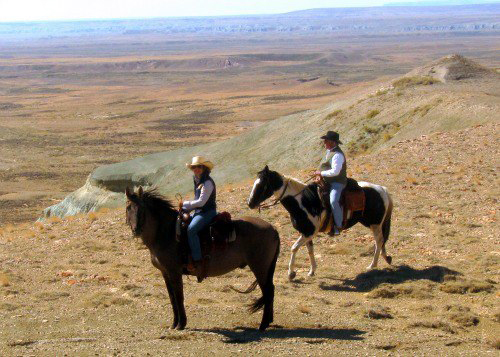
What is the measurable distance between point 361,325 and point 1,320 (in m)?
5.11

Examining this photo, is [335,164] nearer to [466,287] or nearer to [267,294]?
[466,287]

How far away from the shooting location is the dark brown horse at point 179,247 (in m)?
9.80

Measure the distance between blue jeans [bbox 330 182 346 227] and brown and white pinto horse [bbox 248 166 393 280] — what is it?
198 mm

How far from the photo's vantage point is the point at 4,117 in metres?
86.7

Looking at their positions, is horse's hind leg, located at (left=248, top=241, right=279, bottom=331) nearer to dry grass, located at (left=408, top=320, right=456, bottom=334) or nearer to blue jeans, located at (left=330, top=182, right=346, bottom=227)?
dry grass, located at (left=408, top=320, right=456, bottom=334)

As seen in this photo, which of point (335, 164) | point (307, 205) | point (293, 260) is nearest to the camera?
point (335, 164)

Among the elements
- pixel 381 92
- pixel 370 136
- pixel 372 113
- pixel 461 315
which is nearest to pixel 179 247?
pixel 461 315

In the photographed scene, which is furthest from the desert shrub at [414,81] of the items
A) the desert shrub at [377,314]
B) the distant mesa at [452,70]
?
the desert shrub at [377,314]

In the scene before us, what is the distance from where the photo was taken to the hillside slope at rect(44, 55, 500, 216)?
2847cm

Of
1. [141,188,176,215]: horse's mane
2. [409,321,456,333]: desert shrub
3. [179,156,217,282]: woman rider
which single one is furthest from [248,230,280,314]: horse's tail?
[409,321,456,333]: desert shrub

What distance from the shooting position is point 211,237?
33.1 feet

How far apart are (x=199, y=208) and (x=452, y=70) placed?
1120 inches

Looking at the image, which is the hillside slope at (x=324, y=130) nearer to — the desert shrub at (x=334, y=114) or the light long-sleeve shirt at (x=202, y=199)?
the desert shrub at (x=334, y=114)

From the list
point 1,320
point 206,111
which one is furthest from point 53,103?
point 1,320
